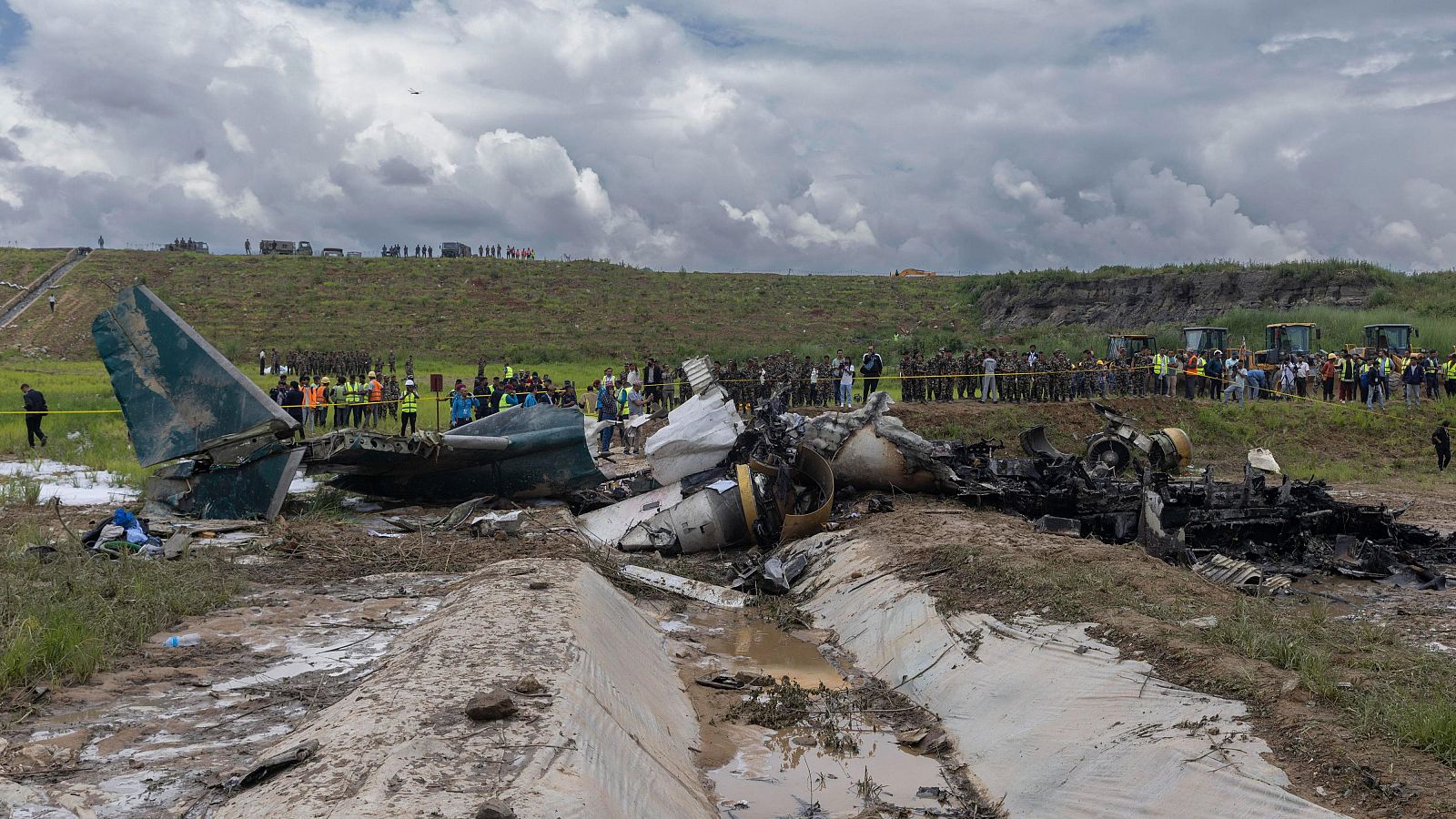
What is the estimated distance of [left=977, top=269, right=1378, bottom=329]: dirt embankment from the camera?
53.7 metres

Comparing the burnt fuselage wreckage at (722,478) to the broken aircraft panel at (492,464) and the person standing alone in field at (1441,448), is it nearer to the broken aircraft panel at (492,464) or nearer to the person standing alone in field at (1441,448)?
the broken aircraft panel at (492,464)

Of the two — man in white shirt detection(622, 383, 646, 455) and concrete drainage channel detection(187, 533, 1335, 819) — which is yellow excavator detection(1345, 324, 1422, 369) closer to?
man in white shirt detection(622, 383, 646, 455)

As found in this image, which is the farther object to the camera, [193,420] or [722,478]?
[722,478]

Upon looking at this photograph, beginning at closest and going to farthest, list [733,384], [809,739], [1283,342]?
[809,739]
[733,384]
[1283,342]

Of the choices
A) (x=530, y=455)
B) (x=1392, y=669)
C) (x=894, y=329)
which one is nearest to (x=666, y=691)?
(x=1392, y=669)

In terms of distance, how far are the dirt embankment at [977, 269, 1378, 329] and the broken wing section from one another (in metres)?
51.2

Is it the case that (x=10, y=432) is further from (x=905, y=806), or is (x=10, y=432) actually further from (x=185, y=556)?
(x=905, y=806)

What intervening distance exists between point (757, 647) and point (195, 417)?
320 inches

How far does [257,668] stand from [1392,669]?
23.4 ft

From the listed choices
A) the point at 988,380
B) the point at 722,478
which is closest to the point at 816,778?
the point at 722,478

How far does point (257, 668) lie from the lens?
22.6 feet

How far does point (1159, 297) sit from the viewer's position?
5938cm

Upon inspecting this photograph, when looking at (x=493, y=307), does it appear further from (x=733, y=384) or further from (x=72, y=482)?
(x=72, y=482)

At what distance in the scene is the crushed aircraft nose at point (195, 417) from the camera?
42.3 ft
